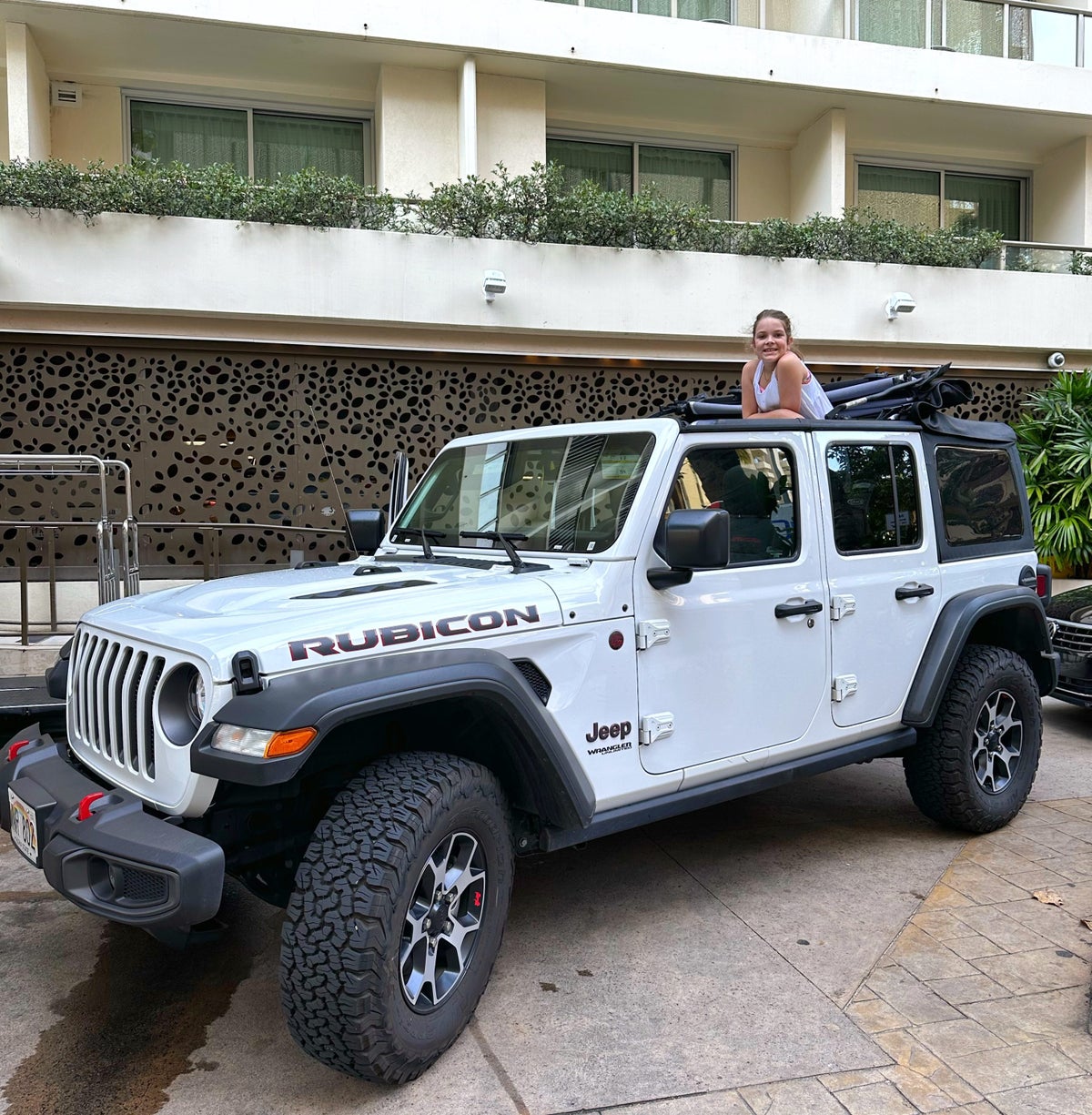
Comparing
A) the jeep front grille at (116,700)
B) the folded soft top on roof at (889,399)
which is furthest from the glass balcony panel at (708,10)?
the jeep front grille at (116,700)

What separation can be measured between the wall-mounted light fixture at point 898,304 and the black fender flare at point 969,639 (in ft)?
26.2

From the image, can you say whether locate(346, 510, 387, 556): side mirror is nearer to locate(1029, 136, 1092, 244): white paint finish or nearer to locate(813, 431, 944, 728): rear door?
locate(813, 431, 944, 728): rear door

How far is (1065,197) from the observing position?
48.8 ft

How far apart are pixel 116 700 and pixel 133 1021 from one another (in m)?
1.02

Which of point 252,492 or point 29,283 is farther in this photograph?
point 252,492

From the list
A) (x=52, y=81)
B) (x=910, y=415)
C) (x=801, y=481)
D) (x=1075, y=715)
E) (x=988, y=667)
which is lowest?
(x=1075, y=715)

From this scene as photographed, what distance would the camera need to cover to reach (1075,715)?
24.2 feet

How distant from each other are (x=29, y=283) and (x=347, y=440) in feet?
11.1

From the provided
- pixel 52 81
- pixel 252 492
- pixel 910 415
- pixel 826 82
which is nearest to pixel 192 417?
pixel 252 492

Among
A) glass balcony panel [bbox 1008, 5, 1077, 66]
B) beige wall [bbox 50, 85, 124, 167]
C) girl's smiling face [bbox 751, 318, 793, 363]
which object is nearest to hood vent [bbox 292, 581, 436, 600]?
girl's smiling face [bbox 751, 318, 793, 363]

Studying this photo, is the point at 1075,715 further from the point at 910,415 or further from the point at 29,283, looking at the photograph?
the point at 29,283

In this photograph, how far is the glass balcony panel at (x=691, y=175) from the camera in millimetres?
13758

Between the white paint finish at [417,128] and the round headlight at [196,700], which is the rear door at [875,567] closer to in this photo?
the round headlight at [196,700]

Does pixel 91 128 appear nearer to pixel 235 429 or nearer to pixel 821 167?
pixel 235 429
